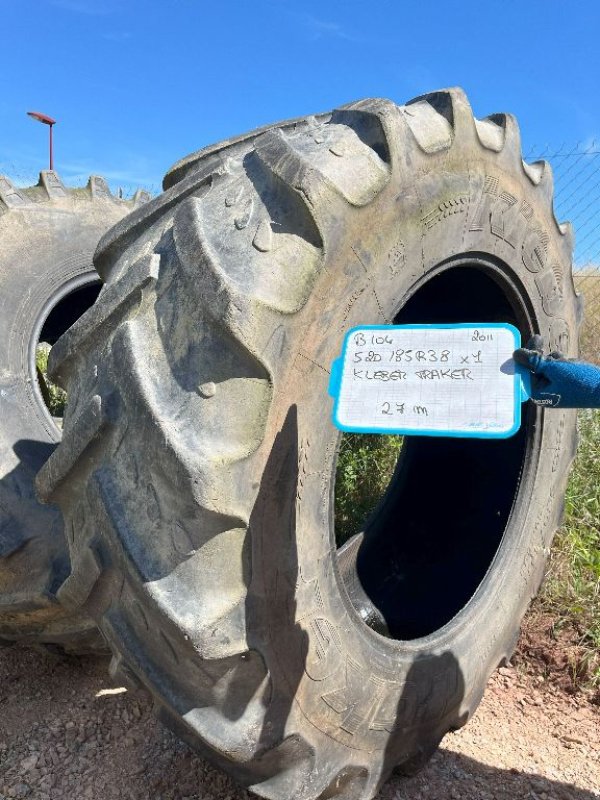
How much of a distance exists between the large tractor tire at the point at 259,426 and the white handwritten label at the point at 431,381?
0.19m

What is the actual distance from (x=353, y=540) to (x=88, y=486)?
1.83 m

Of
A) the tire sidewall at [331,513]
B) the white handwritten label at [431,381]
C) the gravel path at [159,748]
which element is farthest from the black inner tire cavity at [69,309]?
the white handwritten label at [431,381]

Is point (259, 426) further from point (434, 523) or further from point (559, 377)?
point (434, 523)

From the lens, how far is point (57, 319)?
3.93m

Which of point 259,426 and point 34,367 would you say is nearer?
point 259,426

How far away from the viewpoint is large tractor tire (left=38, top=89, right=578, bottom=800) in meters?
1.51

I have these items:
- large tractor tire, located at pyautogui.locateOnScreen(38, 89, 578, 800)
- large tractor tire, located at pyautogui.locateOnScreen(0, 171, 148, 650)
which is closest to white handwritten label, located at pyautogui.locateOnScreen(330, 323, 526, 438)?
large tractor tire, located at pyautogui.locateOnScreen(38, 89, 578, 800)

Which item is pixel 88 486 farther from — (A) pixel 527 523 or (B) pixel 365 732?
(A) pixel 527 523

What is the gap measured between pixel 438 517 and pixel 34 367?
1896 millimetres

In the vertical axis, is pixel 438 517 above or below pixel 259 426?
below

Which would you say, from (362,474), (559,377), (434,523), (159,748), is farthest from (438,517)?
(559,377)

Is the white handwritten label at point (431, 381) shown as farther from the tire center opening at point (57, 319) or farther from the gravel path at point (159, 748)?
the gravel path at point (159, 748)

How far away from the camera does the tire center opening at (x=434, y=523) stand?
2.98 m

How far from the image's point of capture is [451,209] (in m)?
2.00
